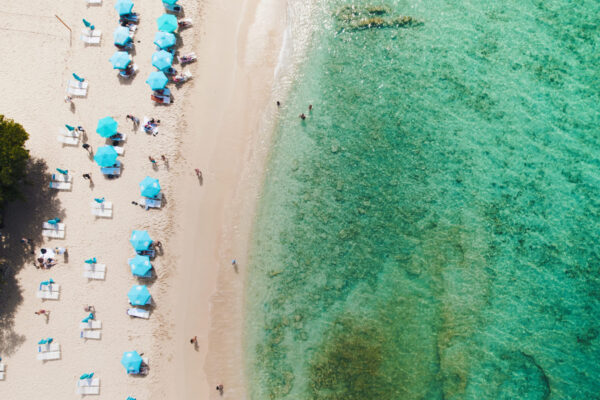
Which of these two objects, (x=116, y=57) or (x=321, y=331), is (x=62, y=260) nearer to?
(x=116, y=57)

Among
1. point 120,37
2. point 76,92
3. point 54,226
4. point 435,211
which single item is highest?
point 120,37

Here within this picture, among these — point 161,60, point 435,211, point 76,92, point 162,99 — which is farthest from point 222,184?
point 435,211

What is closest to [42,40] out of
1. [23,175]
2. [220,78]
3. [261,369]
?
[23,175]

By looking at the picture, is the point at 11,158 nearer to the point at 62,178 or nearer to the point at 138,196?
the point at 62,178

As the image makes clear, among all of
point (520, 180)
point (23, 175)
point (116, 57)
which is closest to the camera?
point (23, 175)

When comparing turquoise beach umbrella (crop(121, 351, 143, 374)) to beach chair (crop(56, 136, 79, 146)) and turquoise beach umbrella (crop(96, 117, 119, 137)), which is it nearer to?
turquoise beach umbrella (crop(96, 117, 119, 137))

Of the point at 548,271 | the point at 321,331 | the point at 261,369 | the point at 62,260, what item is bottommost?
the point at 261,369
